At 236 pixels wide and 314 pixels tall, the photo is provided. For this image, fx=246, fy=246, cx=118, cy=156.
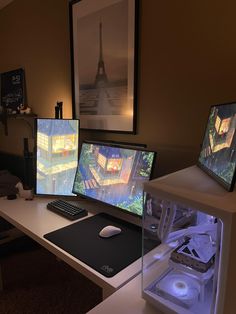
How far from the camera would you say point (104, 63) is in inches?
65.6

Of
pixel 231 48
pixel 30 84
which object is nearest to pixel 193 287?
pixel 231 48

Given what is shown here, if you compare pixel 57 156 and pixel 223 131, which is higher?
pixel 223 131

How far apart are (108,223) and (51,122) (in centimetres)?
84

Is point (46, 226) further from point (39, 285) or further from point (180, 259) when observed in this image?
point (39, 285)

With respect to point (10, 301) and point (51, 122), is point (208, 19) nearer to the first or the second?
point (51, 122)

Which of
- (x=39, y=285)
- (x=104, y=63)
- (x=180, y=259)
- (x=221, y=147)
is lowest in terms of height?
(x=39, y=285)

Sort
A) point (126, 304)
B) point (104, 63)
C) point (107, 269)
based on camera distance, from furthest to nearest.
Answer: point (104, 63) → point (107, 269) → point (126, 304)

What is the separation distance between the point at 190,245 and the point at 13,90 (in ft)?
8.10

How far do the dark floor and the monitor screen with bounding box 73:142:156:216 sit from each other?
0.82m

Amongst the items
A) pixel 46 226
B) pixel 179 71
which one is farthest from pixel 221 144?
pixel 46 226

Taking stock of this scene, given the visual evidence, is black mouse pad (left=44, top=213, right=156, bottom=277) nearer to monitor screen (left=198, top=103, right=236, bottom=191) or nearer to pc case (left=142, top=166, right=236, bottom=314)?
pc case (left=142, top=166, right=236, bottom=314)

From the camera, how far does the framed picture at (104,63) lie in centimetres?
150

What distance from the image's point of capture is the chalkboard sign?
8.35 feet

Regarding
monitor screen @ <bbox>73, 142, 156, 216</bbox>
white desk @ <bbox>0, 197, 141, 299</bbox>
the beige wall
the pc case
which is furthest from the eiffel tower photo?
the pc case
